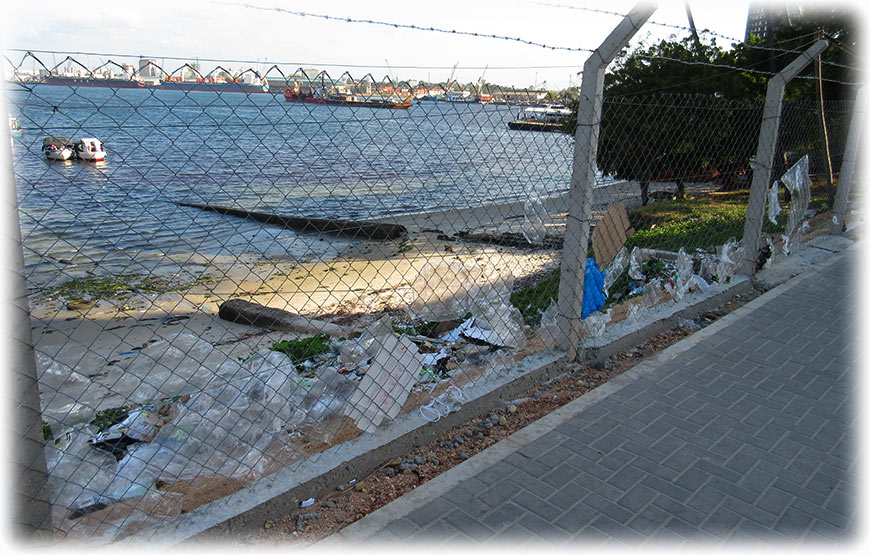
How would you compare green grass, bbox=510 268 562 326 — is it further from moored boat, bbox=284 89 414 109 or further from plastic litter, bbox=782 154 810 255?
moored boat, bbox=284 89 414 109

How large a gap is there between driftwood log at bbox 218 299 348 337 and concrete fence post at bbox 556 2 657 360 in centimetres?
483

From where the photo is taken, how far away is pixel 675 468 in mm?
3352

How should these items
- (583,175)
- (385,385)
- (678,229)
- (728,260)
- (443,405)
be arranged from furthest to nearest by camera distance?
1. (678,229)
2. (728,260)
3. (583,175)
4. (443,405)
5. (385,385)

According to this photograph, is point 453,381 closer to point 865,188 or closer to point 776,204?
point 776,204

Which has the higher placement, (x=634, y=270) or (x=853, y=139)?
(x=853, y=139)

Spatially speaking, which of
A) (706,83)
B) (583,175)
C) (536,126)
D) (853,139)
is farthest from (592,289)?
(706,83)

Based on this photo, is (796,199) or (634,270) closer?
(634,270)

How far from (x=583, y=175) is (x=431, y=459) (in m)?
2.14

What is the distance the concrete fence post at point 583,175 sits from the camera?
12.8 ft

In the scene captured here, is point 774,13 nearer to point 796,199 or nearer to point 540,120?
point 796,199

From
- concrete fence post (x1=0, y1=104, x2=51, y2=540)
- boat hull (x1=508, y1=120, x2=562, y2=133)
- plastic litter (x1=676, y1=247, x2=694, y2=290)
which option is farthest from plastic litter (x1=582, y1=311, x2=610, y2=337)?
concrete fence post (x1=0, y1=104, x2=51, y2=540)

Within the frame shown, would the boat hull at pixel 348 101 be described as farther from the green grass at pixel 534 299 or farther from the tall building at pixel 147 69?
the green grass at pixel 534 299

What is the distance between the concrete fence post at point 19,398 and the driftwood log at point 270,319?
20.8 ft

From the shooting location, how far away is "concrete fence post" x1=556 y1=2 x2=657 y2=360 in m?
3.89
